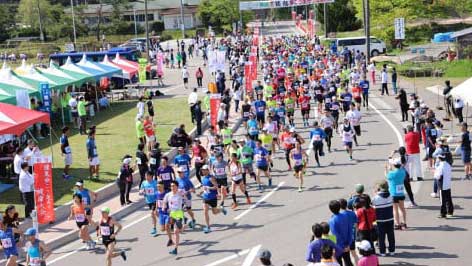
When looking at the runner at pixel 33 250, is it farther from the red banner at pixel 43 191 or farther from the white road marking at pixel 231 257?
the red banner at pixel 43 191

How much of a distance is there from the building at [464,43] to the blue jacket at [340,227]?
4066 cm

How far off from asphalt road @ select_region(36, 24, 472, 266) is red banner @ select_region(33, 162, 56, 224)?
140 cm

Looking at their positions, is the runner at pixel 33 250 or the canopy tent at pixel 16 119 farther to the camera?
the canopy tent at pixel 16 119

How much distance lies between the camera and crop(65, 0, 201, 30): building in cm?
11414

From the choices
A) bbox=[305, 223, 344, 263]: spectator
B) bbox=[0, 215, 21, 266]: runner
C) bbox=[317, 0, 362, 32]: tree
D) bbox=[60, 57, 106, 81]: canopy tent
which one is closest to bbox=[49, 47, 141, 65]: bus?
bbox=[60, 57, 106, 81]: canopy tent

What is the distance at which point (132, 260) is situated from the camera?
49.8 ft

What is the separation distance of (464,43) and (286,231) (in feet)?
126

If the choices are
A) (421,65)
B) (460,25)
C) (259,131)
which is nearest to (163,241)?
(259,131)

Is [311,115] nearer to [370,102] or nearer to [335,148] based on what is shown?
[370,102]

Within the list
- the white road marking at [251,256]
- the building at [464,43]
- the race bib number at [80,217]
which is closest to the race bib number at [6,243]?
the race bib number at [80,217]

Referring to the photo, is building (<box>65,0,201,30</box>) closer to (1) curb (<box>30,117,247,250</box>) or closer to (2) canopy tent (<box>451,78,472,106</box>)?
(1) curb (<box>30,117,247,250</box>)

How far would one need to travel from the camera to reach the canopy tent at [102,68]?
39938mm

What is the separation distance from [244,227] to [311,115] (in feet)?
55.8

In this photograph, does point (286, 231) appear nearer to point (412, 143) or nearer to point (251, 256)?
point (251, 256)
